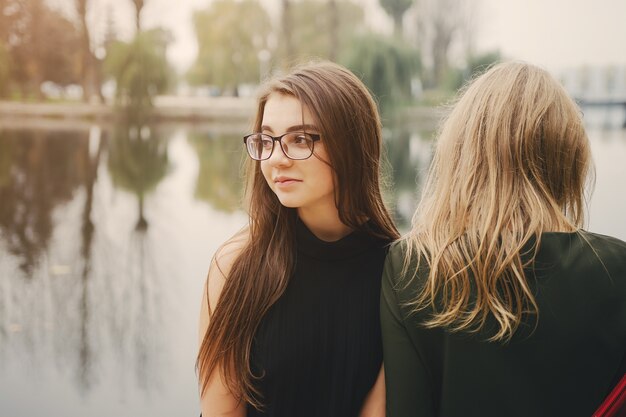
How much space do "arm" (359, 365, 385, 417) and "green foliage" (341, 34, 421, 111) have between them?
9.08 m

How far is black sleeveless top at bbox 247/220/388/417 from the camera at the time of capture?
120 centimetres

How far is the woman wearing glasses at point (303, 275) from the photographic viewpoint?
117 cm

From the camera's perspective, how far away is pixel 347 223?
4.12ft

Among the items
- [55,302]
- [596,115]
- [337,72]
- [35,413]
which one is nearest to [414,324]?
[337,72]

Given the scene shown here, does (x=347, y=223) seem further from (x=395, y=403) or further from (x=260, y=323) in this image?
(x=395, y=403)

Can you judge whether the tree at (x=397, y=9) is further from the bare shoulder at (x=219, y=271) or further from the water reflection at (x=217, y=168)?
the bare shoulder at (x=219, y=271)

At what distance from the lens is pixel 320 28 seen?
34.9 ft

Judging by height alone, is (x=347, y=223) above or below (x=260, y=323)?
above

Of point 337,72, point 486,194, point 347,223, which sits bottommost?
point 347,223

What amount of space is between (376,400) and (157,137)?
875 cm

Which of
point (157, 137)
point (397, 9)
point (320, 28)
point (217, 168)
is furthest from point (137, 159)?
point (397, 9)

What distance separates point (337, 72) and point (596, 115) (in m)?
14.7

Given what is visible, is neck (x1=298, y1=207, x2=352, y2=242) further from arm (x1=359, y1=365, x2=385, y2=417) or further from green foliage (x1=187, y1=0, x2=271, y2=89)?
green foliage (x1=187, y1=0, x2=271, y2=89)

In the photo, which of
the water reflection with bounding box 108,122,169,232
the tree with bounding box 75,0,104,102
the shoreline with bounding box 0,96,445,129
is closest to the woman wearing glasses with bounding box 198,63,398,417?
the shoreline with bounding box 0,96,445,129
